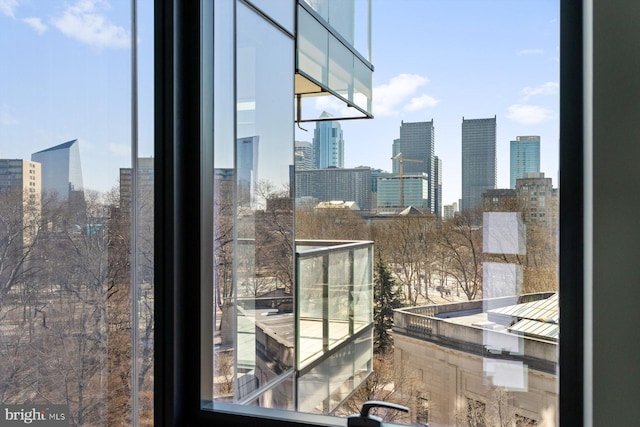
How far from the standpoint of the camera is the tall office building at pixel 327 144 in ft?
4.41

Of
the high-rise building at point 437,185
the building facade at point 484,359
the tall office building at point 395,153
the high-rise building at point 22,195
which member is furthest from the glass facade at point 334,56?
the high-rise building at point 22,195

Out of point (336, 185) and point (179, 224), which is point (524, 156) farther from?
point (179, 224)

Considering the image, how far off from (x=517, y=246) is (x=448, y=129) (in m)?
0.34

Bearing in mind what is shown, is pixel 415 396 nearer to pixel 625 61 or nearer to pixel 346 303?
pixel 346 303

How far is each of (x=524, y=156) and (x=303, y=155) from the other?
591mm

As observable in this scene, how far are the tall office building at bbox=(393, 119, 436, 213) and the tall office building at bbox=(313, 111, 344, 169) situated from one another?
16cm

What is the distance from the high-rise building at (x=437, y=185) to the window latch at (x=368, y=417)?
490 millimetres

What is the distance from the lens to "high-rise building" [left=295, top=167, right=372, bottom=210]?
4.30ft

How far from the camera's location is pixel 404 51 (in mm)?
1307

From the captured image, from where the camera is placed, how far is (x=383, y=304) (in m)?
1.30

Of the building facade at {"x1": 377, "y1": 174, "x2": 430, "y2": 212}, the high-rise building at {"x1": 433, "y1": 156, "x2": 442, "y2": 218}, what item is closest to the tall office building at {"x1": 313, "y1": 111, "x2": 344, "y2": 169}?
the building facade at {"x1": 377, "y1": 174, "x2": 430, "y2": 212}

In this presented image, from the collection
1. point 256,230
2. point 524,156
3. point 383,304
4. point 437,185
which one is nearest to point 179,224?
point 256,230

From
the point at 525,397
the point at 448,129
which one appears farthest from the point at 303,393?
the point at 448,129

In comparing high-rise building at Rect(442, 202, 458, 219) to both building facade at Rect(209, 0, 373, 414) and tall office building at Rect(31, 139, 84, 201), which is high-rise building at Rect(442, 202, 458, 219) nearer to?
building facade at Rect(209, 0, 373, 414)
